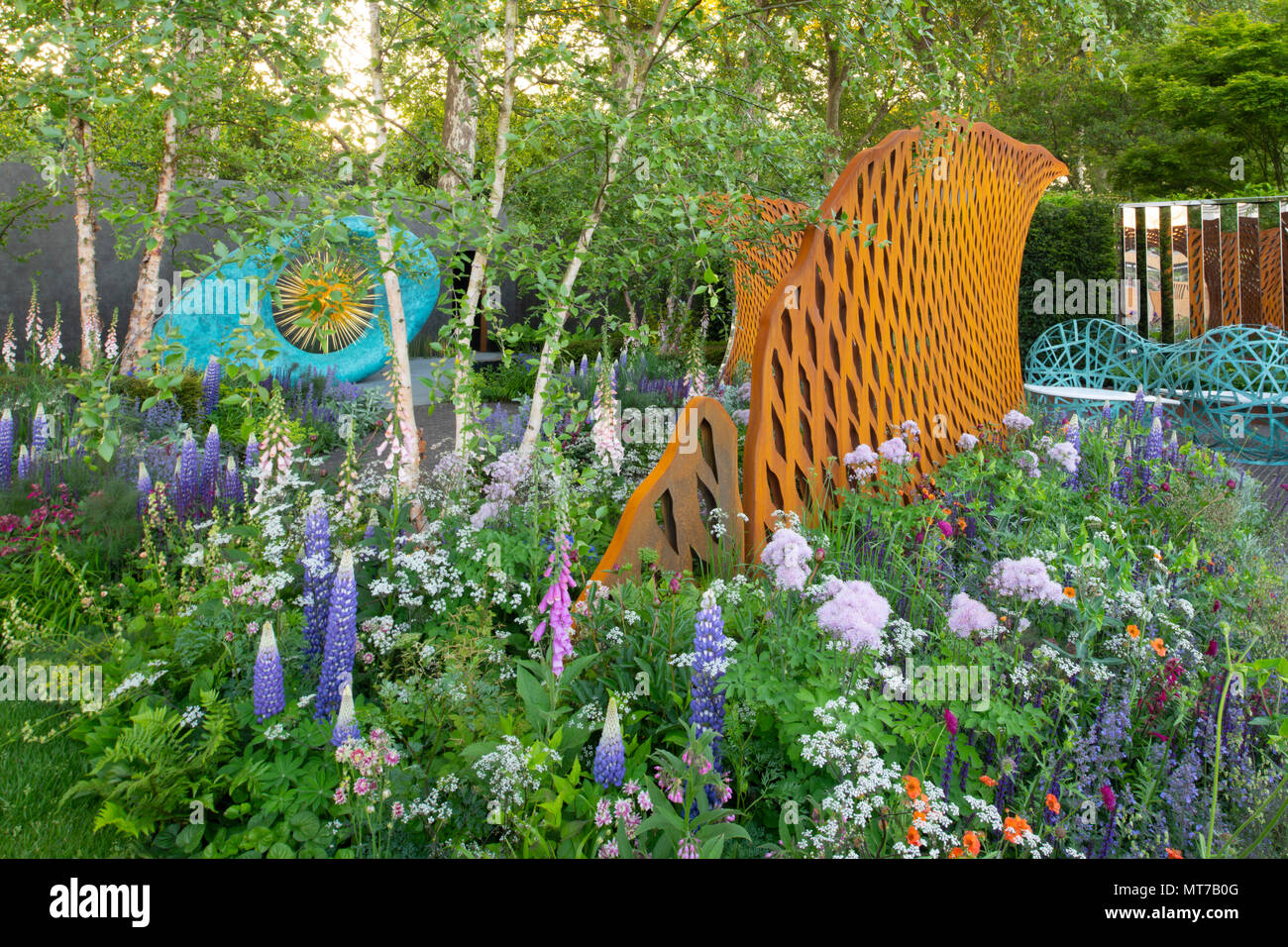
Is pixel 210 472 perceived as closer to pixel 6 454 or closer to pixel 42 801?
pixel 6 454

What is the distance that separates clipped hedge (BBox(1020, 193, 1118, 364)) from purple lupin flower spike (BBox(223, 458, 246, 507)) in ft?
39.8

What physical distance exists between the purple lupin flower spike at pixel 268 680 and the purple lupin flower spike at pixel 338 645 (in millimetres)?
119

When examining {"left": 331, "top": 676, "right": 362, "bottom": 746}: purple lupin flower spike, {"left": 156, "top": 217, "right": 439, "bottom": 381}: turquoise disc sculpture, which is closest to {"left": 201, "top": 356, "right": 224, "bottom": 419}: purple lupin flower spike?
{"left": 156, "top": 217, "right": 439, "bottom": 381}: turquoise disc sculpture

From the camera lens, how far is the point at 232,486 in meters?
3.90

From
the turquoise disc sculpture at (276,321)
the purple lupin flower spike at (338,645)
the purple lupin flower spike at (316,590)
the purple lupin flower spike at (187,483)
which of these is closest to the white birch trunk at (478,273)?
the purple lupin flower spike at (316,590)

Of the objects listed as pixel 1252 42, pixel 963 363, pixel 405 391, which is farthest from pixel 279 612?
pixel 1252 42

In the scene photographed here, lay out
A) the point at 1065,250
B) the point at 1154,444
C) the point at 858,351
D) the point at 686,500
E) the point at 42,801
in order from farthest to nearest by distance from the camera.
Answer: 1. the point at 1065,250
2. the point at 1154,444
3. the point at 858,351
4. the point at 686,500
5. the point at 42,801

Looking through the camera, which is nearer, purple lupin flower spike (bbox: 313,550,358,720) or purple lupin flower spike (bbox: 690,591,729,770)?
purple lupin flower spike (bbox: 690,591,729,770)

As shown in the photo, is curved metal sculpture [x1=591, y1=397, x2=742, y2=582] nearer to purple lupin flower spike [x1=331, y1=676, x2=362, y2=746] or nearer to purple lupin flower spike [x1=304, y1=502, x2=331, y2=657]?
purple lupin flower spike [x1=304, y1=502, x2=331, y2=657]

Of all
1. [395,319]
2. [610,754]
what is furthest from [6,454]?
[610,754]

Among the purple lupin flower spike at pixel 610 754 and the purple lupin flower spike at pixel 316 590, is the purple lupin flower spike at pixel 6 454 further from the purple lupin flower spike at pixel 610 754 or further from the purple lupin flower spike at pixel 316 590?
the purple lupin flower spike at pixel 610 754

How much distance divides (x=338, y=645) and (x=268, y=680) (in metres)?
0.20

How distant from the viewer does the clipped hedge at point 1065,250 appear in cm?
1284

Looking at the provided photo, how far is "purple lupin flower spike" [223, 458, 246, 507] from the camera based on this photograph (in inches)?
153
